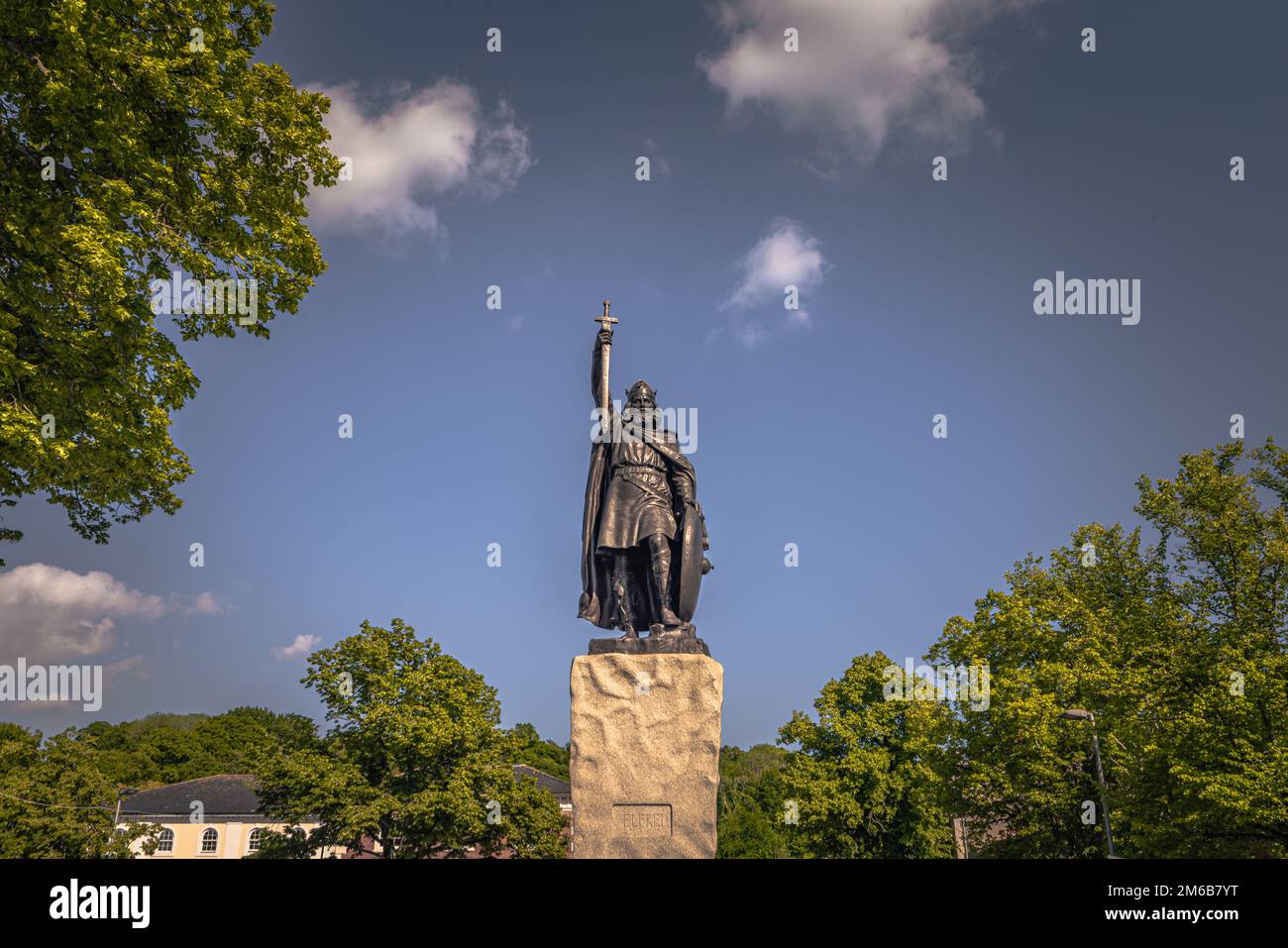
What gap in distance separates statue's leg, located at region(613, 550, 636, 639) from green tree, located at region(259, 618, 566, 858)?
19.7 m

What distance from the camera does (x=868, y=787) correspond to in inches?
1081

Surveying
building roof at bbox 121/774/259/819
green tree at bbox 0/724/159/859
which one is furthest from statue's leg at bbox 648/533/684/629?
building roof at bbox 121/774/259/819

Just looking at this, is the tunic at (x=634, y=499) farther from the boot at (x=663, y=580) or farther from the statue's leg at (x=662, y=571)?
the boot at (x=663, y=580)

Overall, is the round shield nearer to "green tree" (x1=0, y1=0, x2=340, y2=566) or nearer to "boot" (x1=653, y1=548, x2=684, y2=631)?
"boot" (x1=653, y1=548, x2=684, y2=631)

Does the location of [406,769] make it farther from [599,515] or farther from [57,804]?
[599,515]

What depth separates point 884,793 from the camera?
2714cm

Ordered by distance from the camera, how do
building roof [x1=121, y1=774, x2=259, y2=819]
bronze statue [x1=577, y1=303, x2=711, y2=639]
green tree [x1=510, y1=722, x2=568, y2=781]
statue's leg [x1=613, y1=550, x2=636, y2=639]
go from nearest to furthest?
1. statue's leg [x1=613, y1=550, x2=636, y2=639]
2. bronze statue [x1=577, y1=303, x2=711, y2=639]
3. building roof [x1=121, y1=774, x2=259, y2=819]
4. green tree [x1=510, y1=722, x2=568, y2=781]

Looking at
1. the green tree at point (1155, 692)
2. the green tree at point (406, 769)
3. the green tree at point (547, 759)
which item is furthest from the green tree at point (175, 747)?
the green tree at point (1155, 692)

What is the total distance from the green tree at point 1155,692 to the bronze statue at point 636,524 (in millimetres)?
14092

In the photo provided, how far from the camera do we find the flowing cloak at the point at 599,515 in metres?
9.20

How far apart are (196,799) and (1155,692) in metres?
44.7

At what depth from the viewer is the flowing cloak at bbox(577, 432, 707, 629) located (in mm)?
9195
